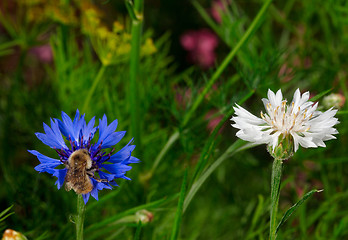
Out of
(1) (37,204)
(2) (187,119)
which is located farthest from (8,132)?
(2) (187,119)

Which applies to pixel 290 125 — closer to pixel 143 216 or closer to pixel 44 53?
pixel 143 216

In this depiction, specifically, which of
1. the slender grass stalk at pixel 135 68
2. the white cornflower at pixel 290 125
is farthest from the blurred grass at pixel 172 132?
the white cornflower at pixel 290 125

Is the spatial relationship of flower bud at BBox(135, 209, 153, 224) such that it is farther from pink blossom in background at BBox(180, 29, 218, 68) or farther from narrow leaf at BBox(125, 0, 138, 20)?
pink blossom in background at BBox(180, 29, 218, 68)

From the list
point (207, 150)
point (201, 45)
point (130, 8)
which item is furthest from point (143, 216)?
point (201, 45)

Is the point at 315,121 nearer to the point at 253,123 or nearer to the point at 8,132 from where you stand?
the point at 253,123

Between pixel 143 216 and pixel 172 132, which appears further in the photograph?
pixel 172 132

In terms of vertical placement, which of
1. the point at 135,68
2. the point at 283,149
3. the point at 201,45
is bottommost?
the point at 283,149

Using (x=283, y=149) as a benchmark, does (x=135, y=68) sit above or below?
above

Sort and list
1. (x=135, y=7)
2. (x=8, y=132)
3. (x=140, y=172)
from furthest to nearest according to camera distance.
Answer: (x=8, y=132)
(x=140, y=172)
(x=135, y=7)
